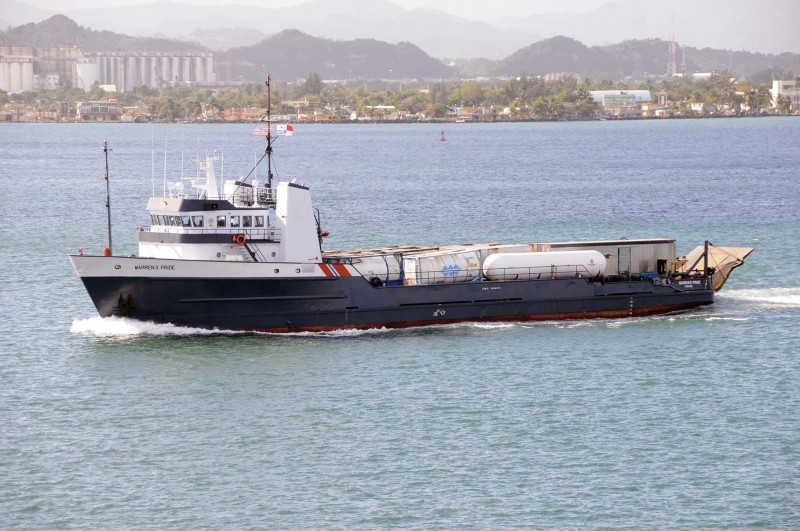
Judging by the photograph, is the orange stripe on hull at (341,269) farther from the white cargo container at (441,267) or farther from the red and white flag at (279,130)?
the red and white flag at (279,130)

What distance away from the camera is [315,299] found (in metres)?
51.4

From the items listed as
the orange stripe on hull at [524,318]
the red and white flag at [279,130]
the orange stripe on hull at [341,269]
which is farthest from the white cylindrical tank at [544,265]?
the red and white flag at [279,130]

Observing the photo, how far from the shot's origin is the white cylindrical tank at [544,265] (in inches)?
2144

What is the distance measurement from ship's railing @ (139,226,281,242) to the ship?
0.14 feet

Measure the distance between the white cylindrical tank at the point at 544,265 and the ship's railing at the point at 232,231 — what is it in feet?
30.7

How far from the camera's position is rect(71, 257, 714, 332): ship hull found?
5006 centimetres

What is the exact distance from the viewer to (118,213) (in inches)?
3947

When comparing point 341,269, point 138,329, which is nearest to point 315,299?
point 341,269

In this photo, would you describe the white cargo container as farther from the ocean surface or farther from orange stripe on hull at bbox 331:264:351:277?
orange stripe on hull at bbox 331:264:351:277

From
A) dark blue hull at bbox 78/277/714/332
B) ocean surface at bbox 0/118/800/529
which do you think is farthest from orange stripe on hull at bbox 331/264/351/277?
ocean surface at bbox 0/118/800/529

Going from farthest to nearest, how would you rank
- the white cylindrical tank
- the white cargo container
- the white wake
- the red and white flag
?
the white cylindrical tank
the white cargo container
the red and white flag
the white wake

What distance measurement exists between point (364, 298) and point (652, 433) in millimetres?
15677

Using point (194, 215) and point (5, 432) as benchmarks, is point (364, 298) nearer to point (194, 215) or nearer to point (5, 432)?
point (194, 215)

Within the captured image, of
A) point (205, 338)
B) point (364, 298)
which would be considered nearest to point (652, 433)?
point (364, 298)
